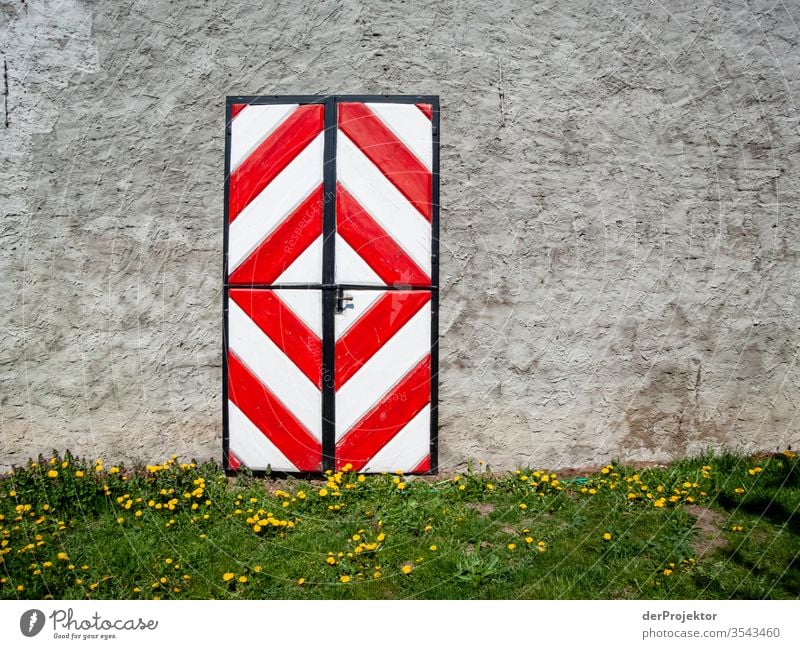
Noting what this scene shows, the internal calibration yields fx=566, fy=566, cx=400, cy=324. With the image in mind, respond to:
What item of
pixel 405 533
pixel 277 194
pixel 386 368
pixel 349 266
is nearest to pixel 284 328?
pixel 349 266

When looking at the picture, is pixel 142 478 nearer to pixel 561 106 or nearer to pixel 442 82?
pixel 442 82

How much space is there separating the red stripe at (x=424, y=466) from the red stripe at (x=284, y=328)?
0.80 m

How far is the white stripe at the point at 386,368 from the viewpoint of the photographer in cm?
343

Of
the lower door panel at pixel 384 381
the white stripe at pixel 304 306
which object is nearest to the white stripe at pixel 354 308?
the lower door panel at pixel 384 381

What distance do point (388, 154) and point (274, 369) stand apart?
1.47 m

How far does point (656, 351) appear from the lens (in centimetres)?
349

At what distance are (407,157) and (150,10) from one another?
1.76 metres

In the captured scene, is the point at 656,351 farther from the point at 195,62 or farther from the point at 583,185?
the point at 195,62

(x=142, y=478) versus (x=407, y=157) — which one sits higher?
(x=407, y=157)

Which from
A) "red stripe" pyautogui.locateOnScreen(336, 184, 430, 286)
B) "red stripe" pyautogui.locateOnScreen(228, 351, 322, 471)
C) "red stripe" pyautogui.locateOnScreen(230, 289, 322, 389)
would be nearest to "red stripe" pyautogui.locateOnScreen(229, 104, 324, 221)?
"red stripe" pyautogui.locateOnScreen(336, 184, 430, 286)

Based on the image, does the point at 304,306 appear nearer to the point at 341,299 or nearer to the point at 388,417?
the point at 341,299

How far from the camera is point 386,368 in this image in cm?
343

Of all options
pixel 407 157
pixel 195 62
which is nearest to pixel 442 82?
pixel 407 157

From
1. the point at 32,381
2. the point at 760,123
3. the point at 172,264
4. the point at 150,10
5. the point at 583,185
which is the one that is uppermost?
the point at 150,10
